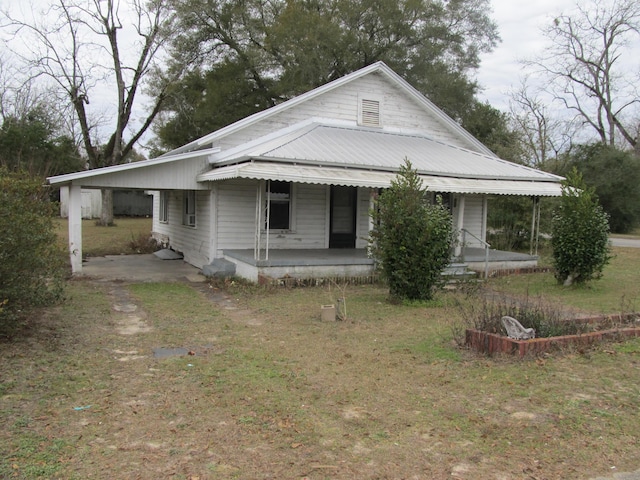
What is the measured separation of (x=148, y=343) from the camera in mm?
6855

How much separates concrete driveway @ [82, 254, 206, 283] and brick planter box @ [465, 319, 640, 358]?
8071mm

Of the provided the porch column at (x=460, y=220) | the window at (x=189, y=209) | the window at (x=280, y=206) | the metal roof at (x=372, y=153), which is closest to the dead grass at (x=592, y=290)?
the porch column at (x=460, y=220)

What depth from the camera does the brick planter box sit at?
19.2ft

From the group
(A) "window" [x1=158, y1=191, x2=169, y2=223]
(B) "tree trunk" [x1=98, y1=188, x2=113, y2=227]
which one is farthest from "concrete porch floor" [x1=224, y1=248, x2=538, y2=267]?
(B) "tree trunk" [x1=98, y1=188, x2=113, y2=227]

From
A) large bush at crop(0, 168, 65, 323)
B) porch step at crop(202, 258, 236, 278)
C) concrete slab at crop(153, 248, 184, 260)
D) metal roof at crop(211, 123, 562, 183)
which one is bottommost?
concrete slab at crop(153, 248, 184, 260)

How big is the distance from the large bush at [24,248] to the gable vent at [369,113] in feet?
34.7

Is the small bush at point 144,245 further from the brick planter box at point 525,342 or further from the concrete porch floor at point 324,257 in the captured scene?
the brick planter box at point 525,342

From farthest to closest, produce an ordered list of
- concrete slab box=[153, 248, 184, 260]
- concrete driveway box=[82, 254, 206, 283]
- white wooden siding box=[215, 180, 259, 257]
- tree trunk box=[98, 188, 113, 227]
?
tree trunk box=[98, 188, 113, 227], concrete slab box=[153, 248, 184, 260], white wooden siding box=[215, 180, 259, 257], concrete driveway box=[82, 254, 206, 283]

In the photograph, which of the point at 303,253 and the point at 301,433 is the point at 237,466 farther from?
the point at 303,253

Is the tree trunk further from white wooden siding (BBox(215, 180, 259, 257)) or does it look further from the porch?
the porch

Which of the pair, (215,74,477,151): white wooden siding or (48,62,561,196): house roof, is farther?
(215,74,477,151): white wooden siding

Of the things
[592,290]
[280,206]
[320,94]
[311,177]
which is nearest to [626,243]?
[592,290]

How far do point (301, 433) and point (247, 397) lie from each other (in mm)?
943

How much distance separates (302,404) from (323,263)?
282 inches
